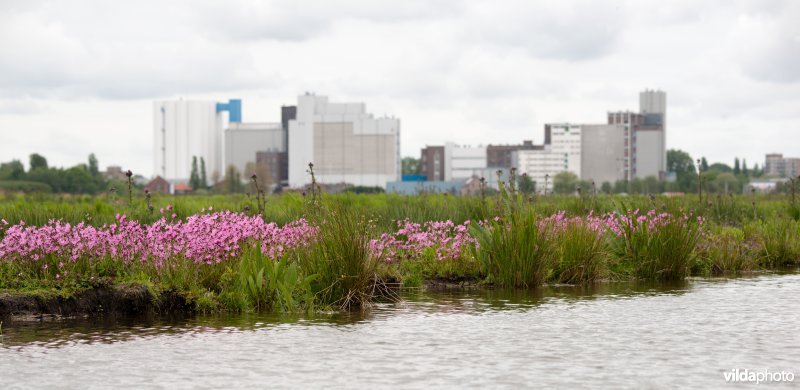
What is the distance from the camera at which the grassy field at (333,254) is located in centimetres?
1100

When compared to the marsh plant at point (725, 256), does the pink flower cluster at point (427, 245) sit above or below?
above

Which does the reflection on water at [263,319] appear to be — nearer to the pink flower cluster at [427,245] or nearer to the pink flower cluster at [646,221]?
the pink flower cluster at [427,245]

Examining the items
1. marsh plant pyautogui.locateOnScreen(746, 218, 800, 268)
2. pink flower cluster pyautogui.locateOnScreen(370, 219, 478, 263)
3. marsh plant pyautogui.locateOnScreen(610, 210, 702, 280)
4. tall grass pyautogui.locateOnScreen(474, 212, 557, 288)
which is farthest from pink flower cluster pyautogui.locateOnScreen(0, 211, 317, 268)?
marsh plant pyautogui.locateOnScreen(746, 218, 800, 268)

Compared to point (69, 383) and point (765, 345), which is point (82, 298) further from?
point (765, 345)

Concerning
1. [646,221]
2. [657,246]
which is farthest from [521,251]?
[646,221]

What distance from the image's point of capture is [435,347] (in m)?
8.53

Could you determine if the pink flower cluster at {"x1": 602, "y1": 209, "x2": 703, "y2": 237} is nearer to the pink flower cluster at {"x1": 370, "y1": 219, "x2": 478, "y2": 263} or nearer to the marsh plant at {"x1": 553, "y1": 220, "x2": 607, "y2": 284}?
the marsh plant at {"x1": 553, "y1": 220, "x2": 607, "y2": 284}

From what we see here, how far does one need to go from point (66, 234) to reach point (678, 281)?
27.6 ft

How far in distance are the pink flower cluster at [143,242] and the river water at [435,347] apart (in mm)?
1260

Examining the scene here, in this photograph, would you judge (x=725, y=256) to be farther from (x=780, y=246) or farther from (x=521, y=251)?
(x=521, y=251)

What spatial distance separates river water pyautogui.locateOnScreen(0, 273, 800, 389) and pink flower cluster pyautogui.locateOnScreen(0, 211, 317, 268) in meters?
1.26

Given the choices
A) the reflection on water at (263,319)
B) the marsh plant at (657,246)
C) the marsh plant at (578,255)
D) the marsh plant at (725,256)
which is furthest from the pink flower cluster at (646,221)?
the reflection on water at (263,319)

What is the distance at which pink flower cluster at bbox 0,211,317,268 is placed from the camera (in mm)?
11211

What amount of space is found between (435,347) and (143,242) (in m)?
4.77
